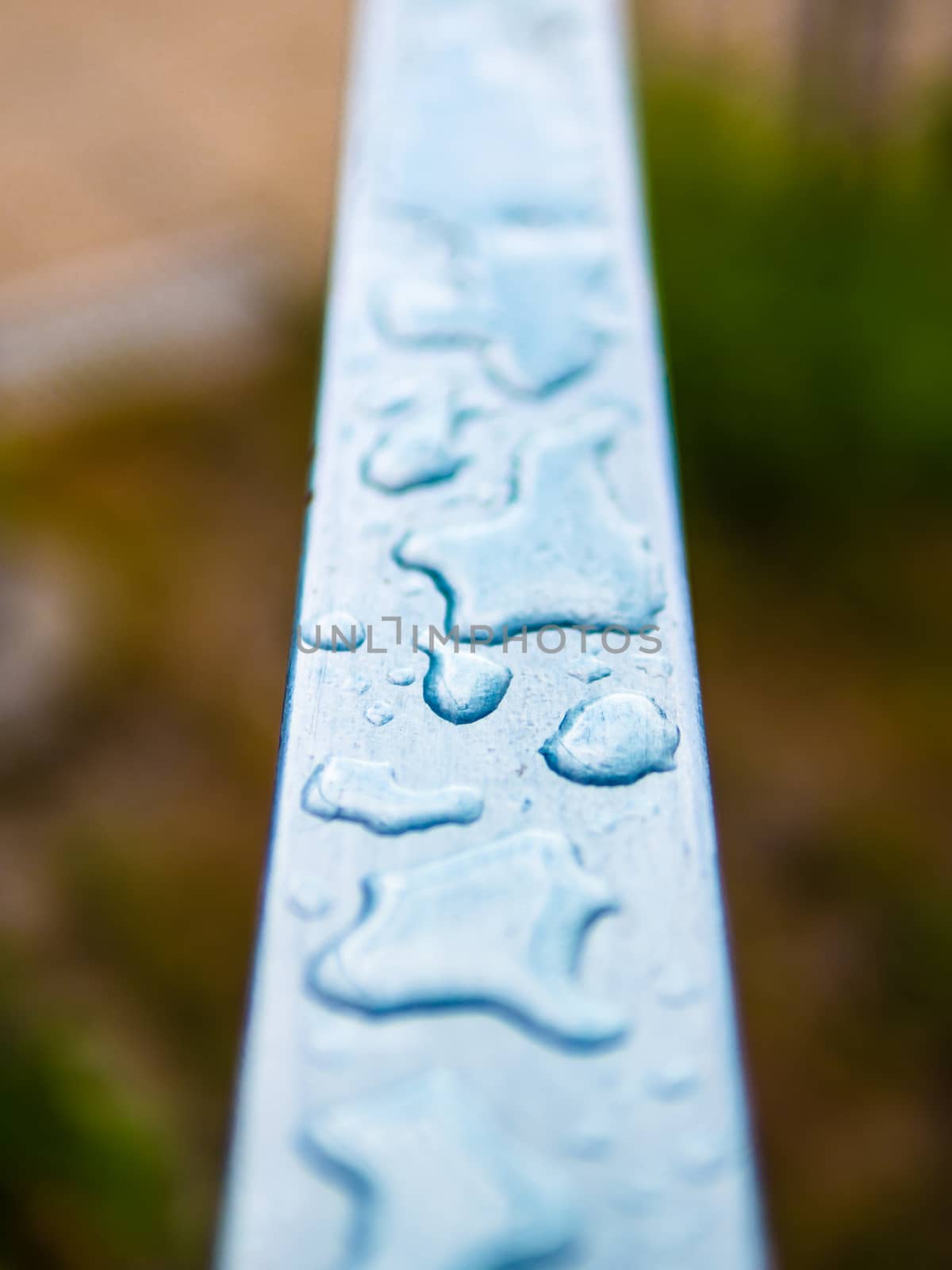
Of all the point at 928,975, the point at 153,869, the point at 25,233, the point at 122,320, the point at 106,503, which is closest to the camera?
the point at 928,975

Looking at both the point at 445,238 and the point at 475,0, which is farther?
the point at 475,0

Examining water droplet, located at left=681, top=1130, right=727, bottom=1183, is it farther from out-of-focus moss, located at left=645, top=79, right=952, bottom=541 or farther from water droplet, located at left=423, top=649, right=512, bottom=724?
out-of-focus moss, located at left=645, top=79, right=952, bottom=541

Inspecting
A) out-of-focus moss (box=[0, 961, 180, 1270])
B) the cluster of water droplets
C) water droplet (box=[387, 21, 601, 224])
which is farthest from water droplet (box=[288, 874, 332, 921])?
out-of-focus moss (box=[0, 961, 180, 1270])

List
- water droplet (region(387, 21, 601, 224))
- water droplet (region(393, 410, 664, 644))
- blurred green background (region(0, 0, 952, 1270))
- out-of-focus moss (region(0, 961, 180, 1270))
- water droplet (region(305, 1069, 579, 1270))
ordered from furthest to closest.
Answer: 1. blurred green background (region(0, 0, 952, 1270))
2. out-of-focus moss (region(0, 961, 180, 1270))
3. water droplet (region(387, 21, 601, 224))
4. water droplet (region(393, 410, 664, 644))
5. water droplet (region(305, 1069, 579, 1270))

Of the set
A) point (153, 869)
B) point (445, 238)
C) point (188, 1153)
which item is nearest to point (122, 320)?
point (153, 869)

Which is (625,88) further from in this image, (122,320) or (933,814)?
(122,320)

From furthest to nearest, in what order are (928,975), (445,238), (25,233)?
(25,233)
(928,975)
(445,238)
